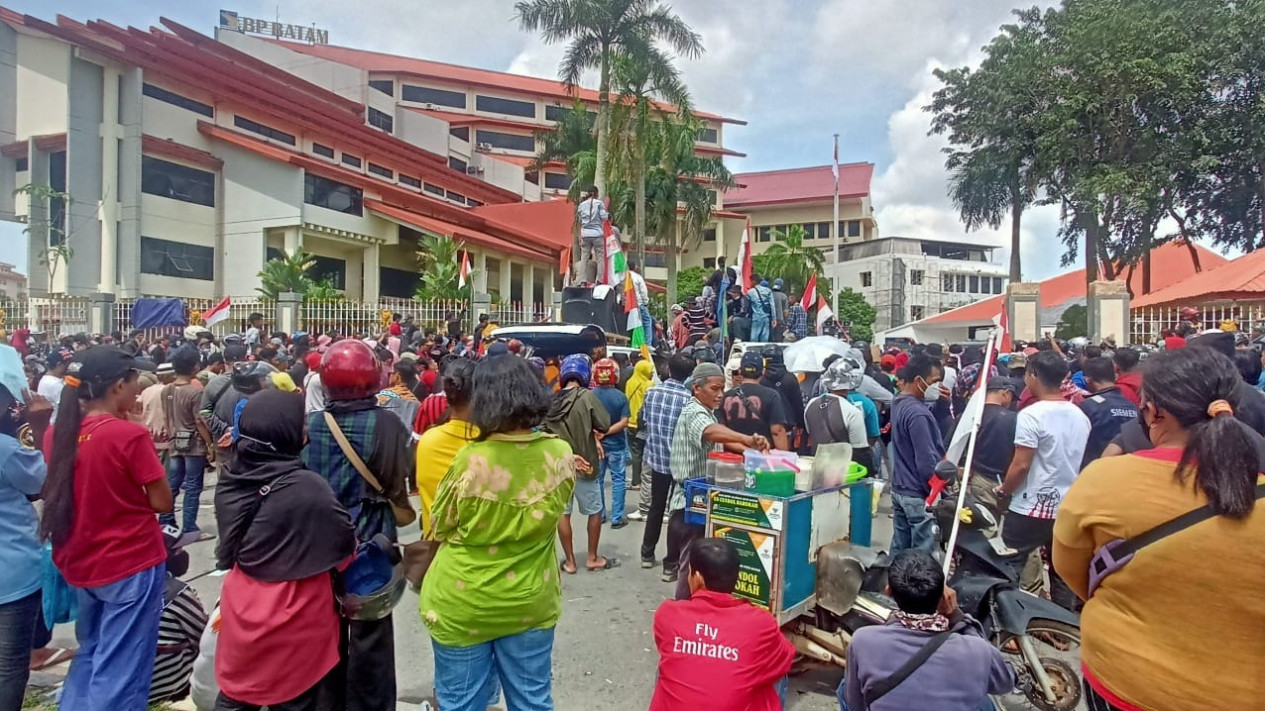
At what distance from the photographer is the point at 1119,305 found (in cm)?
1631

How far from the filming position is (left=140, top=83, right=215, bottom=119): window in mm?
23219

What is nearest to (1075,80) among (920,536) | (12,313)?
(920,536)

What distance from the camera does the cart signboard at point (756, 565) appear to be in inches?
149

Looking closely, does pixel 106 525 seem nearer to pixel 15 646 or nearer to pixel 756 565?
pixel 15 646

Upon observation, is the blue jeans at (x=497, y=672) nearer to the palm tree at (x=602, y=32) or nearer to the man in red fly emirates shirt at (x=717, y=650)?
the man in red fly emirates shirt at (x=717, y=650)

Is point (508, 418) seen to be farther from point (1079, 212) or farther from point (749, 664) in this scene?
point (1079, 212)

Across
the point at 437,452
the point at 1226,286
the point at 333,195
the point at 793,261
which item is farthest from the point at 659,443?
the point at 793,261

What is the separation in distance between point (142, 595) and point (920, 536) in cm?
437

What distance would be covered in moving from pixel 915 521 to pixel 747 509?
64.8 inches

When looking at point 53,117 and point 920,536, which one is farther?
point 53,117

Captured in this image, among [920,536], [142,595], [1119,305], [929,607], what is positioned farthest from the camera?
[1119,305]

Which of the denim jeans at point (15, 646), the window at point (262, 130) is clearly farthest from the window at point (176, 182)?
the denim jeans at point (15, 646)

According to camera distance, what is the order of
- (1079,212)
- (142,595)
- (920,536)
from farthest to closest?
(1079,212), (920,536), (142,595)

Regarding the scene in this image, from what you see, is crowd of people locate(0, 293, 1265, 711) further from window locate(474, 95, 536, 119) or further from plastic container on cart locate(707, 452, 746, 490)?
window locate(474, 95, 536, 119)
